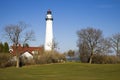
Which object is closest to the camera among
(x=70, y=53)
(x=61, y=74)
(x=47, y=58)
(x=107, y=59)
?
(x=61, y=74)

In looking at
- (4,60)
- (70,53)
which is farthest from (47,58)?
(70,53)

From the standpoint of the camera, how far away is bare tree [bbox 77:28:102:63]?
70481 millimetres

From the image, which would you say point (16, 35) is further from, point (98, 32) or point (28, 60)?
point (98, 32)

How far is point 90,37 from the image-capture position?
71.6 metres

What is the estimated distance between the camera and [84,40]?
235ft

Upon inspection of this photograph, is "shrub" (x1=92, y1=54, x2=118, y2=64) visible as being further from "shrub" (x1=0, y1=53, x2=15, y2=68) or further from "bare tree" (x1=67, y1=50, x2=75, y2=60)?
"shrub" (x1=0, y1=53, x2=15, y2=68)

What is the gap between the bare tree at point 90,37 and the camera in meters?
70.5

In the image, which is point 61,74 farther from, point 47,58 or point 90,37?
point 90,37

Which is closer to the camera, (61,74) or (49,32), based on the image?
(61,74)

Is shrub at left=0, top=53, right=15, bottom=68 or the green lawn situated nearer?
the green lawn

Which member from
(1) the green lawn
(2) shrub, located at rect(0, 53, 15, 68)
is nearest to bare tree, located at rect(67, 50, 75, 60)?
(2) shrub, located at rect(0, 53, 15, 68)

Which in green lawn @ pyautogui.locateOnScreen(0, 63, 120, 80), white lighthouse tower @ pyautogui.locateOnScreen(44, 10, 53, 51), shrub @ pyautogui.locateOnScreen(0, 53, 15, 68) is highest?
white lighthouse tower @ pyautogui.locateOnScreen(44, 10, 53, 51)

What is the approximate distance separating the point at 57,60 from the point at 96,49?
11.2m

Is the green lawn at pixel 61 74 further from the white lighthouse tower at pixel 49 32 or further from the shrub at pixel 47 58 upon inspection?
the white lighthouse tower at pixel 49 32
